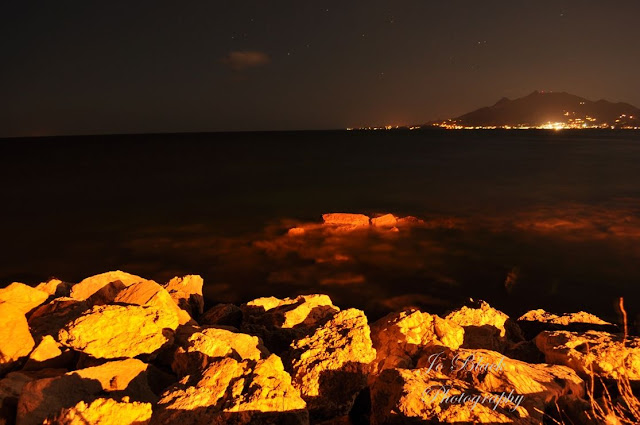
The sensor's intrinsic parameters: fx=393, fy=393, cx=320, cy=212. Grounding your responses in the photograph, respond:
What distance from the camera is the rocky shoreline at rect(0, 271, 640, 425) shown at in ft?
12.6

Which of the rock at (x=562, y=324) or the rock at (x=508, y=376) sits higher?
the rock at (x=508, y=376)

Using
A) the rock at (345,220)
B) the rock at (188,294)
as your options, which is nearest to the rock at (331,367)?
the rock at (188,294)

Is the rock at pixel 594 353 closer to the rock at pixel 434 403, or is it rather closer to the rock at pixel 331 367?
the rock at pixel 434 403

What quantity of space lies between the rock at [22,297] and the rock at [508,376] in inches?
259

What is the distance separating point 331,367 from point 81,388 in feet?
9.28

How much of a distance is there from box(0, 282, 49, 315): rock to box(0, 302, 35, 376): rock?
81 cm

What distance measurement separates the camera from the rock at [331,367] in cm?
479

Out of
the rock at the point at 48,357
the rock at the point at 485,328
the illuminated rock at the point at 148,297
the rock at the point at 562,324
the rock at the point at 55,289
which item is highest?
the illuminated rock at the point at 148,297

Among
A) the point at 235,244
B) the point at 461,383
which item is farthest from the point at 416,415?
the point at 235,244

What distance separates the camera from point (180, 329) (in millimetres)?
6141

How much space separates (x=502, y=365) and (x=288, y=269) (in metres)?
10.5

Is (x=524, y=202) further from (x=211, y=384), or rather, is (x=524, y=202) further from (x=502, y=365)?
(x=211, y=384)

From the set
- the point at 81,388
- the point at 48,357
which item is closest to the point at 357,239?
the point at 48,357

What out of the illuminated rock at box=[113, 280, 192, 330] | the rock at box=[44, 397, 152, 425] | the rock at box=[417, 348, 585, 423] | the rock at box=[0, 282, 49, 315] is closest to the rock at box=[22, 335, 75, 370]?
the illuminated rock at box=[113, 280, 192, 330]
